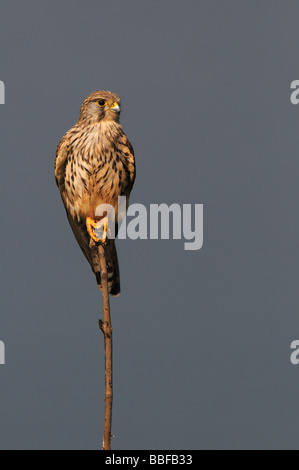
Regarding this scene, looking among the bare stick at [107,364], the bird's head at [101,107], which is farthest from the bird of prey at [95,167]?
the bare stick at [107,364]

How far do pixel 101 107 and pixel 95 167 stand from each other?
1.35 ft

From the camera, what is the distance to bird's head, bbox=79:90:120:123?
17.2 feet

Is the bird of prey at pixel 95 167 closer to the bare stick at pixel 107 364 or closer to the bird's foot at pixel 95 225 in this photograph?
the bird's foot at pixel 95 225

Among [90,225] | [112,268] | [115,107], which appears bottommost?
[112,268]

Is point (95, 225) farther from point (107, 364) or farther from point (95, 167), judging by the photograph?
point (107, 364)

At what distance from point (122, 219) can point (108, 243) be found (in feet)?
0.64

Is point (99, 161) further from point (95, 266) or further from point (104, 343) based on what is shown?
point (104, 343)

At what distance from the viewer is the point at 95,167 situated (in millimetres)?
5301

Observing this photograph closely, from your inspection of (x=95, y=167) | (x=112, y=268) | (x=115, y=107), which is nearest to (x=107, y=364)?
(x=112, y=268)

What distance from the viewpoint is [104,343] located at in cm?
432

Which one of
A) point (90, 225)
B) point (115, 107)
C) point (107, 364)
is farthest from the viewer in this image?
point (90, 225)

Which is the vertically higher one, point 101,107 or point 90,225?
point 101,107

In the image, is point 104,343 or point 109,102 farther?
point 109,102
